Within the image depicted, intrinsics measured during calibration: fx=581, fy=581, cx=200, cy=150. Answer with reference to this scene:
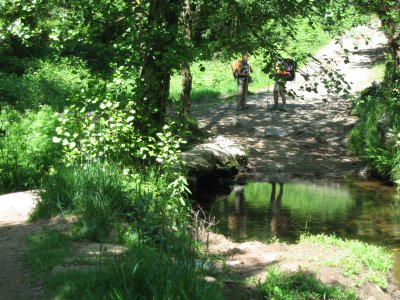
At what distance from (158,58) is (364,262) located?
3.62m

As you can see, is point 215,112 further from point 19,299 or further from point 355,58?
point 19,299

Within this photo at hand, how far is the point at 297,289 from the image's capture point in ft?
17.8

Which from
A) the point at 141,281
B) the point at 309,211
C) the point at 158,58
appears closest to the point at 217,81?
the point at 309,211

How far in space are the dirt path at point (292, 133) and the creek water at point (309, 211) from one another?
1.48 meters

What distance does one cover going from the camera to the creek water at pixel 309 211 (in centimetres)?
892

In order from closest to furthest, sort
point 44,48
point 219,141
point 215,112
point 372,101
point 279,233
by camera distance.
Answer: point 279,233 → point 219,141 → point 372,101 → point 215,112 → point 44,48

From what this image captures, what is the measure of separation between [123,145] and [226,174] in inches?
234

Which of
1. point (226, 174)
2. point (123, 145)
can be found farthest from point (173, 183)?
point (226, 174)

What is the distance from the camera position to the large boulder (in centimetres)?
1194

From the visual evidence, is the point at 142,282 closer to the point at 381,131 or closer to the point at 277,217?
the point at 277,217

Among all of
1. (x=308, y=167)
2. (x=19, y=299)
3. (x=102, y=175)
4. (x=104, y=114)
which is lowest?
(x=308, y=167)

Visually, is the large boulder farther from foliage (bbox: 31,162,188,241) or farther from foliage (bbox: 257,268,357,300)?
foliage (bbox: 257,268,357,300)

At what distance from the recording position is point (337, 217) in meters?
9.95

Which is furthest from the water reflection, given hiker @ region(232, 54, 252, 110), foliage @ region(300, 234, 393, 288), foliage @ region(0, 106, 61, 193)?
hiker @ region(232, 54, 252, 110)
